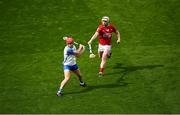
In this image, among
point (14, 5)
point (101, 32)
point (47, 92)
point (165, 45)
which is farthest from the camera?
point (14, 5)

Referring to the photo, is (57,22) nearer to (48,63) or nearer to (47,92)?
(48,63)

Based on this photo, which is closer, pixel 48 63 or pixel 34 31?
pixel 48 63

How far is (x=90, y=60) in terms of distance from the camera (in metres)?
20.2

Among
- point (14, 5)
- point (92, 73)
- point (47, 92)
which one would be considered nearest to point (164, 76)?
point (92, 73)

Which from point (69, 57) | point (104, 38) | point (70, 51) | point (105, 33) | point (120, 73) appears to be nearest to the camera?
point (70, 51)

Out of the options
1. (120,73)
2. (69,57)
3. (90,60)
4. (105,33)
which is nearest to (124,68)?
Answer: (120,73)

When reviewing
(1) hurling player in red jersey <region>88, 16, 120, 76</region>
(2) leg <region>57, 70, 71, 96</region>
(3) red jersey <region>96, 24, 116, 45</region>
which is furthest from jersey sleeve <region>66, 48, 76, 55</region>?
(3) red jersey <region>96, 24, 116, 45</region>

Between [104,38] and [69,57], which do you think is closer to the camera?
[69,57]

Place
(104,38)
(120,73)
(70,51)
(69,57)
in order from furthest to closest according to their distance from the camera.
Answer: (120,73) < (104,38) < (69,57) < (70,51)

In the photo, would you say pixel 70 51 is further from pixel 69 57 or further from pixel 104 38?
pixel 104 38

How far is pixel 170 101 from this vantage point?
16.3 m

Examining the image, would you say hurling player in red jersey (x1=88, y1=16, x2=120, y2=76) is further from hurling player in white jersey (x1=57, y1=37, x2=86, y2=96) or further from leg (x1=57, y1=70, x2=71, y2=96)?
leg (x1=57, y1=70, x2=71, y2=96)

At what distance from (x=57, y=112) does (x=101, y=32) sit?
15.2 feet

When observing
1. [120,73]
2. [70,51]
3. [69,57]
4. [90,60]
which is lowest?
[120,73]
